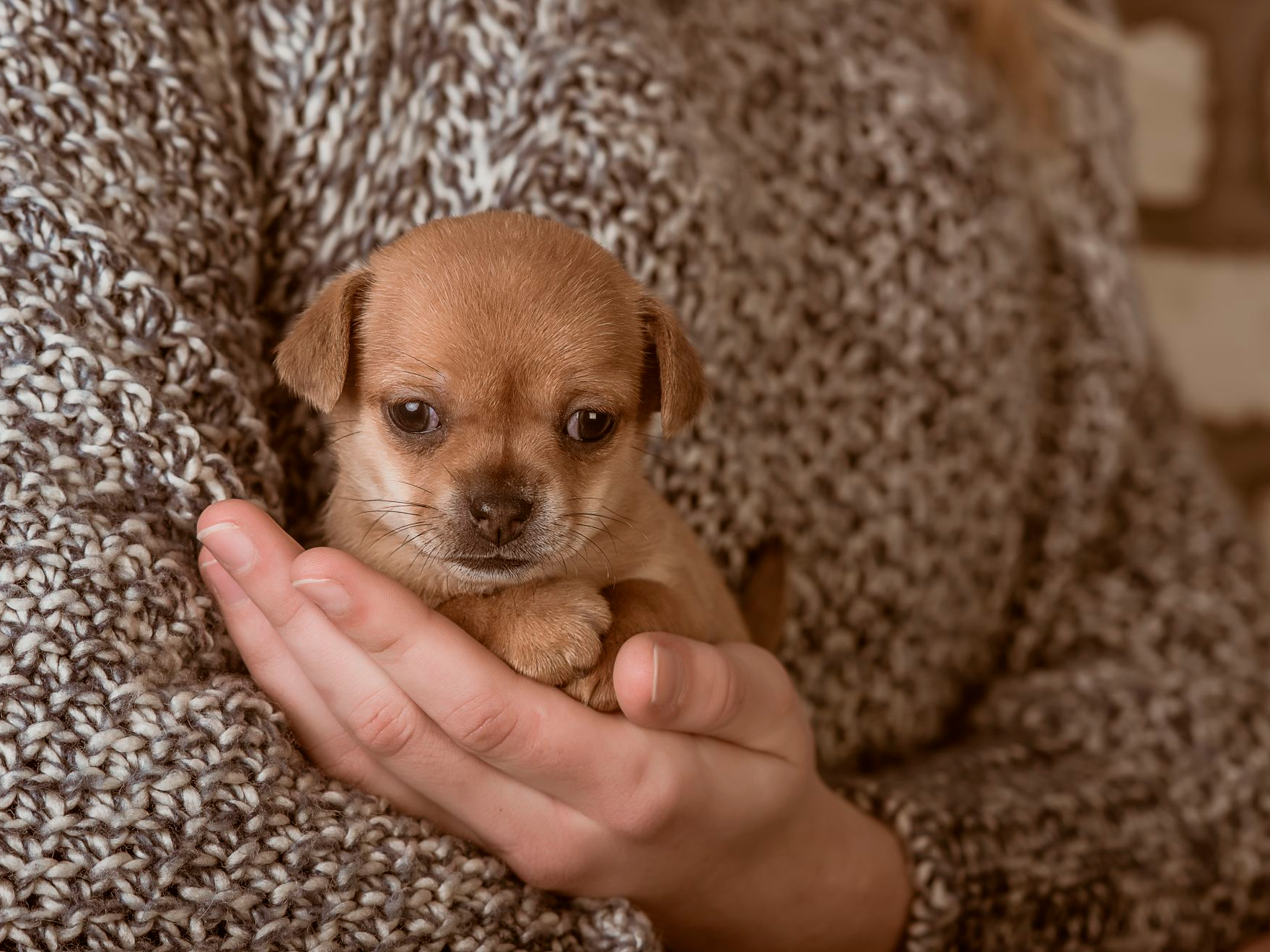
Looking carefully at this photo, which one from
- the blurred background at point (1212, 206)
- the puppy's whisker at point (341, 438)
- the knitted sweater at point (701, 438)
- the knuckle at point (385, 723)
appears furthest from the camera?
the blurred background at point (1212, 206)

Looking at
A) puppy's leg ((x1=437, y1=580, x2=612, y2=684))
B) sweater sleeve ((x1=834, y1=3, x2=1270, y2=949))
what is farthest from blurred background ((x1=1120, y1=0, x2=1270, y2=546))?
puppy's leg ((x1=437, y1=580, x2=612, y2=684))

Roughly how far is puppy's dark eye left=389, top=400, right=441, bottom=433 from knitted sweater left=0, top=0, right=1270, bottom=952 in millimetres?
178

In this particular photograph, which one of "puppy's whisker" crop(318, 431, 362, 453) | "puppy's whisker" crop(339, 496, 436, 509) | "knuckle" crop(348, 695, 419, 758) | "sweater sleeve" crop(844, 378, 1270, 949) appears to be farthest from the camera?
"sweater sleeve" crop(844, 378, 1270, 949)

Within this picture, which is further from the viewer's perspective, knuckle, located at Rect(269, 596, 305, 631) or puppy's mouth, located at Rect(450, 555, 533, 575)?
puppy's mouth, located at Rect(450, 555, 533, 575)

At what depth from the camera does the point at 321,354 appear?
147cm

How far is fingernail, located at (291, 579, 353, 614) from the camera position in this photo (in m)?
1.28

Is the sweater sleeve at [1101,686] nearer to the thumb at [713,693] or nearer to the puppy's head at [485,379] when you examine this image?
the thumb at [713,693]

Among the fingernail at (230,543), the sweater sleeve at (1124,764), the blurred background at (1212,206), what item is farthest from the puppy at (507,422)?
the blurred background at (1212,206)

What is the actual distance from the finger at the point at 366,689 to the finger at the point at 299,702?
18mm

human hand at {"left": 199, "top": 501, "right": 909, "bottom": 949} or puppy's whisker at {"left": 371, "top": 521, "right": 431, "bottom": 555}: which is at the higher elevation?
puppy's whisker at {"left": 371, "top": 521, "right": 431, "bottom": 555}

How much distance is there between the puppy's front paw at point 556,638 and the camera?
4.48ft

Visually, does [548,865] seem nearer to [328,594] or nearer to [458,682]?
[458,682]

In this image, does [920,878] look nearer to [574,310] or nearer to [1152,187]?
[574,310]

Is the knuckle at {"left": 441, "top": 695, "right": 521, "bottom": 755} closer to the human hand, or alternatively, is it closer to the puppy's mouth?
the human hand
